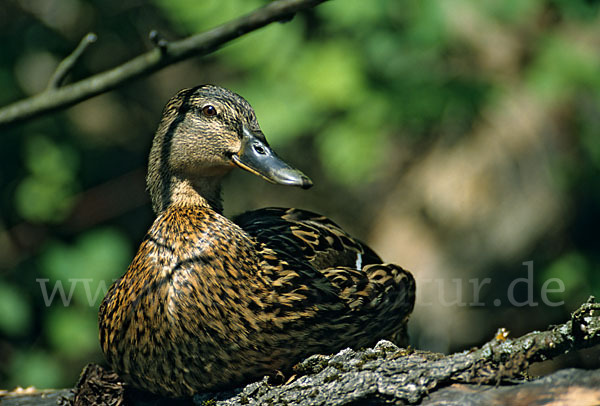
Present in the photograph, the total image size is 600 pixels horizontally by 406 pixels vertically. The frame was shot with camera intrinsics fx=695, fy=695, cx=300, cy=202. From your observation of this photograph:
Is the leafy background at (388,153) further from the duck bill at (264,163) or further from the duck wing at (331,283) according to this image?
the duck bill at (264,163)

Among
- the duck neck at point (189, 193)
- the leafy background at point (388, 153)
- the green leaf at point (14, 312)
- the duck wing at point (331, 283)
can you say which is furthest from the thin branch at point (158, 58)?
the green leaf at point (14, 312)

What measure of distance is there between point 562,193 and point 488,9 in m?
1.76

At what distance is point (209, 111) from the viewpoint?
10.7ft

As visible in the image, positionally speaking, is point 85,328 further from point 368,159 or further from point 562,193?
point 562,193

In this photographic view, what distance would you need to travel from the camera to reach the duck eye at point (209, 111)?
3257 millimetres

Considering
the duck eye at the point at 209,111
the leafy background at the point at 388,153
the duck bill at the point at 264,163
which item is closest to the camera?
the duck bill at the point at 264,163

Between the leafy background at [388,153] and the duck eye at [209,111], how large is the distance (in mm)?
1793

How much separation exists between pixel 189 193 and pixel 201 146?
239 millimetres

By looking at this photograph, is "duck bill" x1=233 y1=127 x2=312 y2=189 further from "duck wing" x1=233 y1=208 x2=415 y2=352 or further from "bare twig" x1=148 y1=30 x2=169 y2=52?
"bare twig" x1=148 y1=30 x2=169 y2=52

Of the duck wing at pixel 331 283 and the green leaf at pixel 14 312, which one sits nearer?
the duck wing at pixel 331 283

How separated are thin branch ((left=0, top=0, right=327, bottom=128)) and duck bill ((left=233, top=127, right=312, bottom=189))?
0.52 metres

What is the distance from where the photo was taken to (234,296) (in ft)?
9.18

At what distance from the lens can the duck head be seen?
3.14m

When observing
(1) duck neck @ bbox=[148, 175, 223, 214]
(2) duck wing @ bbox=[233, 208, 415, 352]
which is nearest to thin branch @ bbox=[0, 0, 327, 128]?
(1) duck neck @ bbox=[148, 175, 223, 214]
